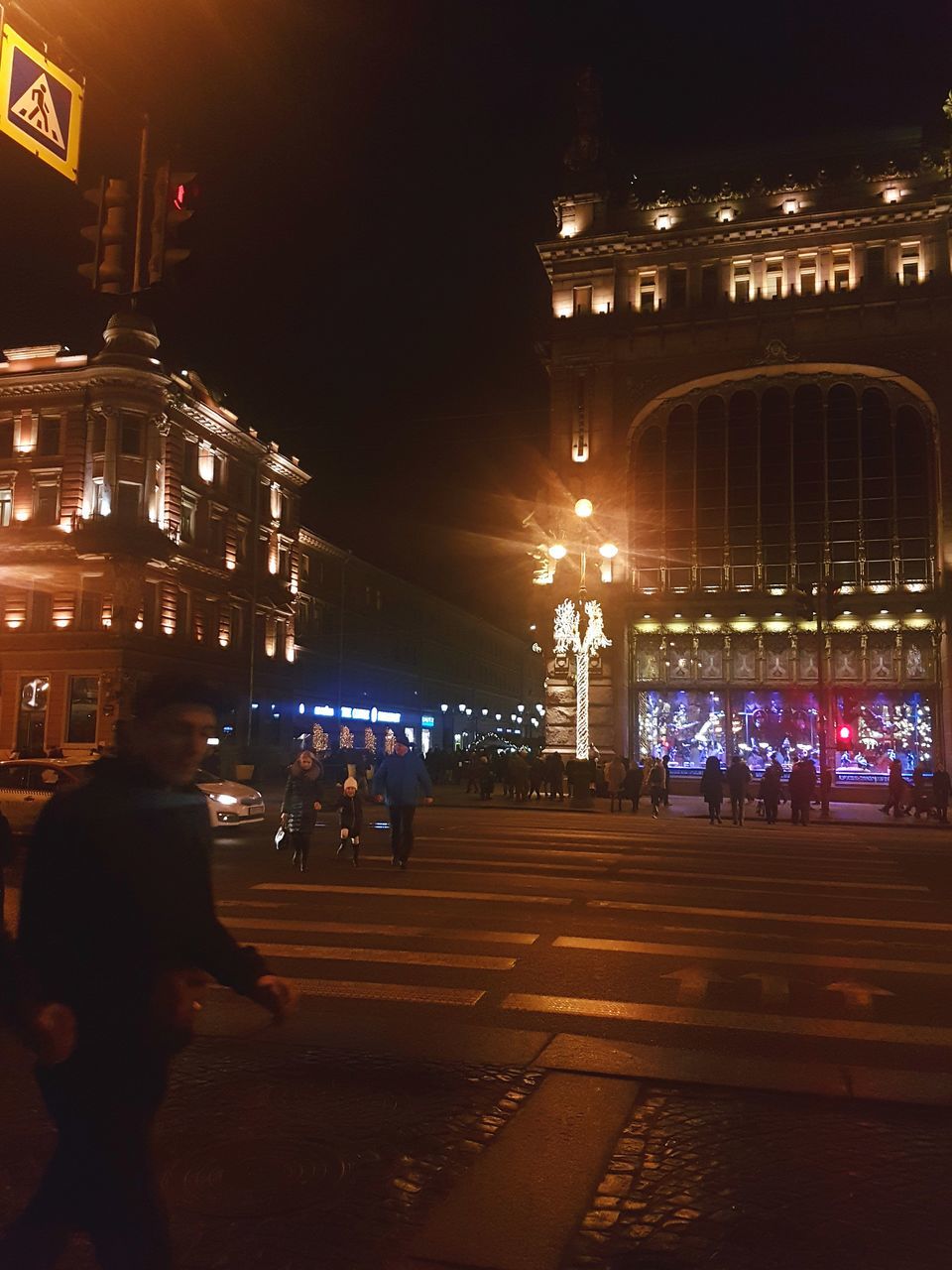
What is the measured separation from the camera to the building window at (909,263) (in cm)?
4231

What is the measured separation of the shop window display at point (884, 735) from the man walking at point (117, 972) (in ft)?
130

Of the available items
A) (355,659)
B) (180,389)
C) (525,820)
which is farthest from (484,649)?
(525,820)

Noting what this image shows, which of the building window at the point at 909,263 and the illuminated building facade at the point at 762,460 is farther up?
the building window at the point at 909,263

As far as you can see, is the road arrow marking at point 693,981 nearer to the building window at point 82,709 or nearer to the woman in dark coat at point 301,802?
the woman in dark coat at point 301,802

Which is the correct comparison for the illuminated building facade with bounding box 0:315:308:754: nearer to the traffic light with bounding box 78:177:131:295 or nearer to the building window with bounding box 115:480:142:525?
the building window with bounding box 115:480:142:525

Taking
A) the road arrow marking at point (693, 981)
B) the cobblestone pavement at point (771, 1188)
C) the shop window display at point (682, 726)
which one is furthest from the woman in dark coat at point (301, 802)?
the shop window display at point (682, 726)

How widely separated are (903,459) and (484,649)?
53457mm

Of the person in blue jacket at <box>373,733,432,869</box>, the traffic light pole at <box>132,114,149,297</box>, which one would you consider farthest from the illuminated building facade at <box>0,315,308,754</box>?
the traffic light pole at <box>132,114,149,297</box>

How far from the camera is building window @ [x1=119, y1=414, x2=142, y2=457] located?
45.0 metres

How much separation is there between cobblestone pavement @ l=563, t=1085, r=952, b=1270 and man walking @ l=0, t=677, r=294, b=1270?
182 cm

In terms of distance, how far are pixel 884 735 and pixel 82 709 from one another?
3366 centimetres

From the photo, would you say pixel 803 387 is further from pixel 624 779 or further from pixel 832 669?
pixel 624 779

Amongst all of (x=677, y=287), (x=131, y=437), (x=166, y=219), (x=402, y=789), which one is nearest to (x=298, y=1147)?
(x=166, y=219)

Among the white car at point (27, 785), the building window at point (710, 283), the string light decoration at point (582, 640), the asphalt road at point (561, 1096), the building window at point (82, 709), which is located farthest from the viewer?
the building window at point (710, 283)
